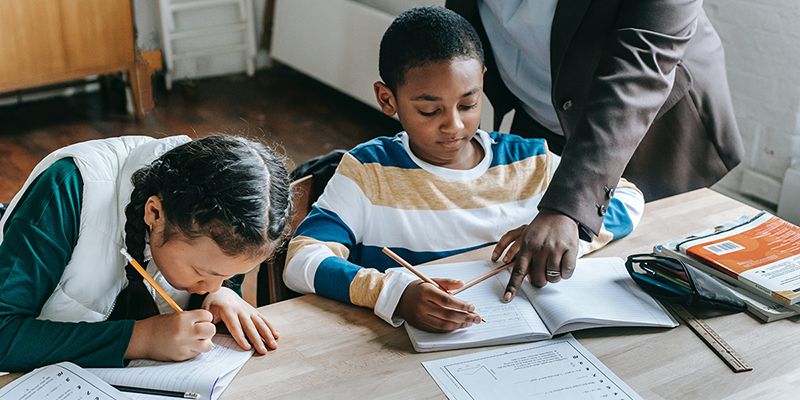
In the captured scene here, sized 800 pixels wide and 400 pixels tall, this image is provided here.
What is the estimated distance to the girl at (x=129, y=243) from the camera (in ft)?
3.13

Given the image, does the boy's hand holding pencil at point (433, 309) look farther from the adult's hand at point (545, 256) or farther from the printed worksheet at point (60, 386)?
the printed worksheet at point (60, 386)

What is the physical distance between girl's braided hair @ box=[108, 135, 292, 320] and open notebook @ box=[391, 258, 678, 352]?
29 cm

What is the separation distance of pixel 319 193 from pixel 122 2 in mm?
2955

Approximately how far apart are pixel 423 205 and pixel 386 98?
0.25 meters

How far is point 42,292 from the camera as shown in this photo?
0.99m

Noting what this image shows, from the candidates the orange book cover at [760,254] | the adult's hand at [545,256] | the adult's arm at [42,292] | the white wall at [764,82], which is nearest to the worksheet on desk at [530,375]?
the adult's hand at [545,256]

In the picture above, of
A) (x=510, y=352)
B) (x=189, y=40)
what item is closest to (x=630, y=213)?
(x=510, y=352)

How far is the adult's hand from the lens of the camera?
1150 mm

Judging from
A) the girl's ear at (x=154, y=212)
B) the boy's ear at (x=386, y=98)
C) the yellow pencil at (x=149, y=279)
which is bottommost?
the yellow pencil at (x=149, y=279)

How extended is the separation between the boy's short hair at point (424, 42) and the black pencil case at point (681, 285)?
551 mm

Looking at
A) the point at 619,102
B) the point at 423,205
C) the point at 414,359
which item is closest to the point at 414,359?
the point at 414,359

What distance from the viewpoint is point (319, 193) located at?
1485 millimetres

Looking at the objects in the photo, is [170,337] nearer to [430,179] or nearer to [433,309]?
[433,309]

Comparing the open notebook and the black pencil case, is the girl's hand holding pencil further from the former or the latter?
the black pencil case
